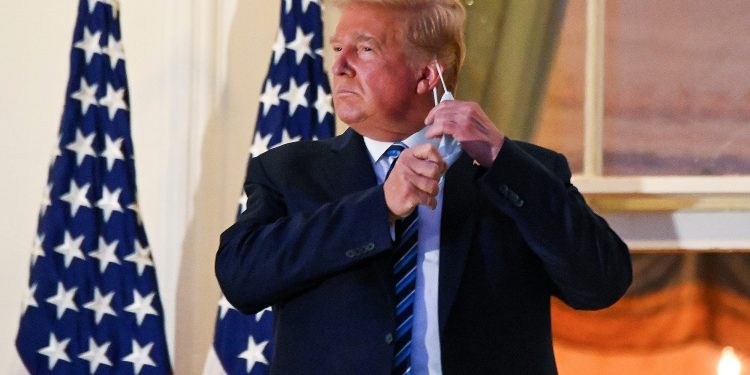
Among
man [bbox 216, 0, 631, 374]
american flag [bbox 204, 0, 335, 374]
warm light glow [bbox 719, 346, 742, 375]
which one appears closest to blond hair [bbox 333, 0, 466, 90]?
man [bbox 216, 0, 631, 374]

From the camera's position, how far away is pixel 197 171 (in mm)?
4051

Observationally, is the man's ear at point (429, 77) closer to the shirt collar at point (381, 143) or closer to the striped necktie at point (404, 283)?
the shirt collar at point (381, 143)

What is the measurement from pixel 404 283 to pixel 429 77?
450mm

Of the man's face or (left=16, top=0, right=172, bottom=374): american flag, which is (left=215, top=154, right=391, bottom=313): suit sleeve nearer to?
the man's face

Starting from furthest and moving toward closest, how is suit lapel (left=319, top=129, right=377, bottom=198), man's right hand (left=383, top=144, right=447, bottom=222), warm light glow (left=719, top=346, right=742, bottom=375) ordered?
warm light glow (left=719, top=346, right=742, bottom=375), suit lapel (left=319, top=129, right=377, bottom=198), man's right hand (left=383, top=144, right=447, bottom=222)

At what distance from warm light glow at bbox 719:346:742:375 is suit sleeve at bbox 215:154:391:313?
2.13 m

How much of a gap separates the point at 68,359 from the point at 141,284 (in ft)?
1.08

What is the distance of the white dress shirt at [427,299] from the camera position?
78.3 inches

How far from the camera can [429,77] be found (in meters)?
2.22

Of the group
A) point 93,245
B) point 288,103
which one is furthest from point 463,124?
point 93,245

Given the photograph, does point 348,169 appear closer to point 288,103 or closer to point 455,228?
point 455,228

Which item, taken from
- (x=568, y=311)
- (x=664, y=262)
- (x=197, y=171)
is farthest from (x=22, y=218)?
(x=664, y=262)

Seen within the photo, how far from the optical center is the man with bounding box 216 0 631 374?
6.39 feet

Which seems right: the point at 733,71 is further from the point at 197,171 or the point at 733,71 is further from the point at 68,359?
the point at 68,359
